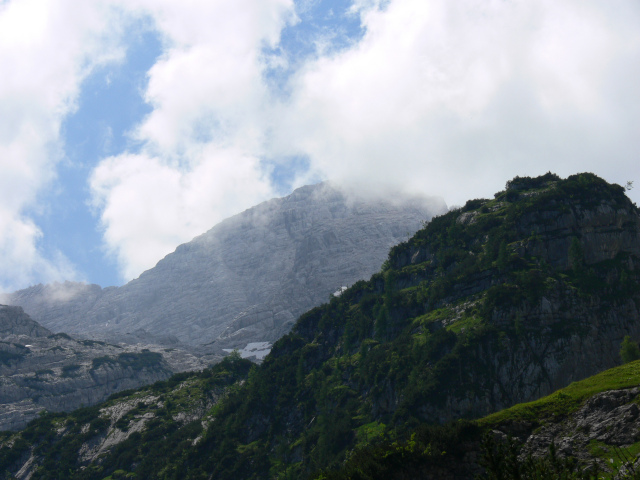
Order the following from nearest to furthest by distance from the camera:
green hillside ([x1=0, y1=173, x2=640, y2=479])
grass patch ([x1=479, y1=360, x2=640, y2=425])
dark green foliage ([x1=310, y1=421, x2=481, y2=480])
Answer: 1. dark green foliage ([x1=310, y1=421, x2=481, y2=480])
2. grass patch ([x1=479, y1=360, x2=640, y2=425])
3. green hillside ([x1=0, y1=173, x2=640, y2=479])

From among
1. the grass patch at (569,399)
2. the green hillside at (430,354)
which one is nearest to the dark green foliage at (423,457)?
the green hillside at (430,354)

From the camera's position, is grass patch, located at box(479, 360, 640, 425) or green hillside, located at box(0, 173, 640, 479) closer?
grass patch, located at box(479, 360, 640, 425)

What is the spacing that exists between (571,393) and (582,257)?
59755 mm

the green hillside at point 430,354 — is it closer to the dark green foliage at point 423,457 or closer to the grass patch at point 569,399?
the dark green foliage at point 423,457

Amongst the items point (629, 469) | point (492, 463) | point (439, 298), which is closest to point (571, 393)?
point (629, 469)

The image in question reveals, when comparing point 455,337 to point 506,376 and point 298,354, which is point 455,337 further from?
point 298,354

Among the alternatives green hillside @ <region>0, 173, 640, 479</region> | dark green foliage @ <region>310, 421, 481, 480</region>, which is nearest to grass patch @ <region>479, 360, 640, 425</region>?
green hillside @ <region>0, 173, 640, 479</region>

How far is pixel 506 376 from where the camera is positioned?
10425 cm

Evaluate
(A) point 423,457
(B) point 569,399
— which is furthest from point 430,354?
(A) point 423,457

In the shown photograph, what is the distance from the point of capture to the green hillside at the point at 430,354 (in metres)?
104

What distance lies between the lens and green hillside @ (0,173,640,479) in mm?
103688

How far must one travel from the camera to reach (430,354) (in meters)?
117

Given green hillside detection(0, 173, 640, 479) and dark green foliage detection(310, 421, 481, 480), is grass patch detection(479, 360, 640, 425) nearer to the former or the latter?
green hillside detection(0, 173, 640, 479)

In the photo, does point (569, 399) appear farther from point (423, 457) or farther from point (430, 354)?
point (430, 354)
